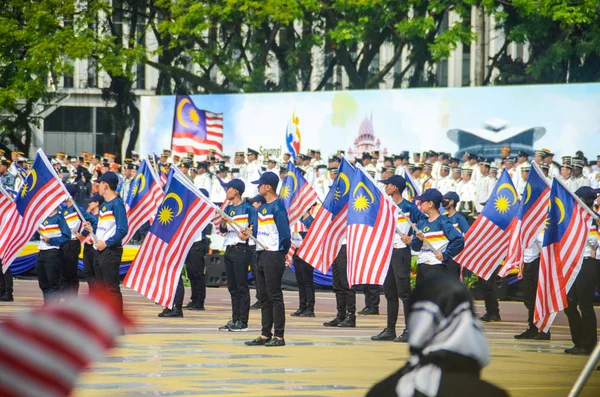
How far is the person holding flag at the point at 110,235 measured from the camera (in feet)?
47.1

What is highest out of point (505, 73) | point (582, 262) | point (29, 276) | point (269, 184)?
point (505, 73)

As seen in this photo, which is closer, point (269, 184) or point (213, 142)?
point (269, 184)

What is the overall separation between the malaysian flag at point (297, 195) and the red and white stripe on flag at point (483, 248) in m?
3.89

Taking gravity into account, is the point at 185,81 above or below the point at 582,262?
above

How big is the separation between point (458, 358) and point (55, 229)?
1346 cm

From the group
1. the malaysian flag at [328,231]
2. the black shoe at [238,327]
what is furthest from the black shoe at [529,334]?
the black shoe at [238,327]

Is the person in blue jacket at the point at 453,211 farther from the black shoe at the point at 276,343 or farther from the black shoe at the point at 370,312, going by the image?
the black shoe at the point at 276,343

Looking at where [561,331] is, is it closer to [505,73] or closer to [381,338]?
[381,338]

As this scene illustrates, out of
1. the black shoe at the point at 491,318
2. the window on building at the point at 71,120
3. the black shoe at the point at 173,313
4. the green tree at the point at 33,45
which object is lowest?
the black shoe at the point at 491,318

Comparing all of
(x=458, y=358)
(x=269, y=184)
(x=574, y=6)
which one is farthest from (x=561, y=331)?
(x=574, y=6)

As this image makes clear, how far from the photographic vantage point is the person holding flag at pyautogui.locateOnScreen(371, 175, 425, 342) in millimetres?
14742

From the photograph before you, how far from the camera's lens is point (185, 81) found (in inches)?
1635

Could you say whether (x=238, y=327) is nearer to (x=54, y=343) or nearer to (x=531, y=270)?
(x=531, y=270)

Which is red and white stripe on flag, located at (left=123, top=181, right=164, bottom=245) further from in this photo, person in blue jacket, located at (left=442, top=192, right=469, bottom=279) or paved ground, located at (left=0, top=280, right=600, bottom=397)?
person in blue jacket, located at (left=442, top=192, right=469, bottom=279)
